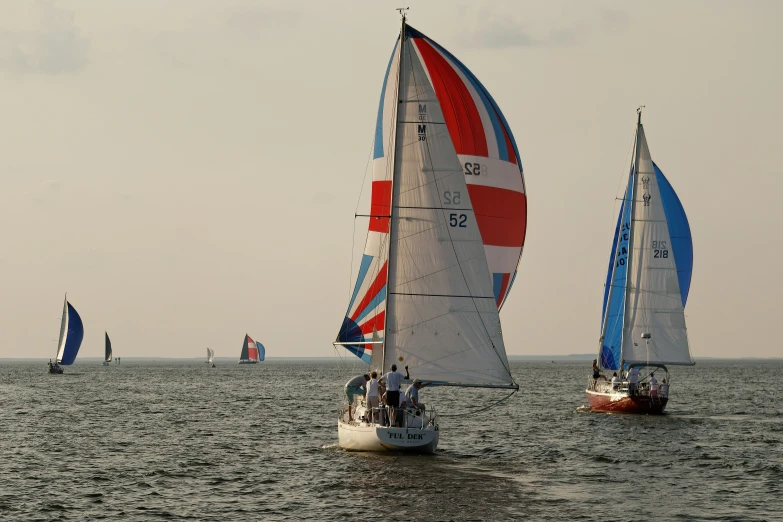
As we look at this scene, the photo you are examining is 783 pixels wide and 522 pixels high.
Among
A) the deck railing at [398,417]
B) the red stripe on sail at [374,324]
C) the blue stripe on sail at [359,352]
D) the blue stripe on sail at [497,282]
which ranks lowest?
the deck railing at [398,417]

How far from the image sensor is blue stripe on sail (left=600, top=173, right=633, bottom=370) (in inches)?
1925

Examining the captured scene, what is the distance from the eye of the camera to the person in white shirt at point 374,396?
2714cm

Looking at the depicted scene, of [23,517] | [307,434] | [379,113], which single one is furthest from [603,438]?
[23,517]

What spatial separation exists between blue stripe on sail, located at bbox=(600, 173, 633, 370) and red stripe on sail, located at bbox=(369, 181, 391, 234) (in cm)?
2106

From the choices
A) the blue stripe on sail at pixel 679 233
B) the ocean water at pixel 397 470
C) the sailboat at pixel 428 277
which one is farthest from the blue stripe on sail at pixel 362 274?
the blue stripe on sail at pixel 679 233

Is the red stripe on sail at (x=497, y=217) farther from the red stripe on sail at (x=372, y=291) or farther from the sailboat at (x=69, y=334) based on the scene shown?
the sailboat at (x=69, y=334)

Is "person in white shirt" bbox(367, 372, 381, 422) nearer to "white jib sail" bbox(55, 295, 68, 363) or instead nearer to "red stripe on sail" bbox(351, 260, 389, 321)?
"red stripe on sail" bbox(351, 260, 389, 321)

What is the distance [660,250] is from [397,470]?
2525cm

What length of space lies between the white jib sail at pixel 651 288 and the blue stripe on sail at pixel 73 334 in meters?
78.6

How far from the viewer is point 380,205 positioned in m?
30.3

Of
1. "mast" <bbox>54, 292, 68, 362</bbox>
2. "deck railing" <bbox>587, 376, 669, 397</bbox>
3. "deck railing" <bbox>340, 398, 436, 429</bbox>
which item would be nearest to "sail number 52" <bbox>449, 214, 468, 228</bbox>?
"deck railing" <bbox>340, 398, 436, 429</bbox>

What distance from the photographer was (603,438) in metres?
35.8

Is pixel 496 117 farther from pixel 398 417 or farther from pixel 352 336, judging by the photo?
pixel 398 417

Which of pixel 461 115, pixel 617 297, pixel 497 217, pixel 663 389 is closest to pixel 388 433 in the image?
pixel 497 217
